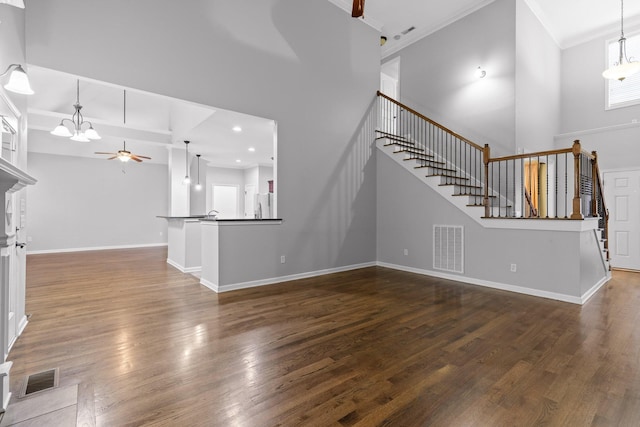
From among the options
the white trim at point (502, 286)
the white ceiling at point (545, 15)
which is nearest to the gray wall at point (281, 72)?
the white ceiling at point (545, 15)

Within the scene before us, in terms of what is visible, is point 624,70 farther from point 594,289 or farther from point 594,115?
point 594,289

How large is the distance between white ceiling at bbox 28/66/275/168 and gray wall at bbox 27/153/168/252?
1.92 ft

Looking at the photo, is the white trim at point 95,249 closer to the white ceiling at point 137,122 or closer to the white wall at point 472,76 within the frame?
the white ceiling at point 137,122

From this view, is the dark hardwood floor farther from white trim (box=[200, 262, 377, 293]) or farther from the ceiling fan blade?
the ceiling fan blade

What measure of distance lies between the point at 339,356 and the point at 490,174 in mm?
5359

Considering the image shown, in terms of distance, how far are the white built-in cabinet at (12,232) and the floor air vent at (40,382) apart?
0.48 ft

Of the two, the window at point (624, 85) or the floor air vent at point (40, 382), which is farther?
the window at point (624, 85)

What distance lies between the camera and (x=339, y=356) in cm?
240

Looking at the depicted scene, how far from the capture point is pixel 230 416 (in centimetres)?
169

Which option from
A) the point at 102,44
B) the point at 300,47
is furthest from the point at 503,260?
the point at 102,44

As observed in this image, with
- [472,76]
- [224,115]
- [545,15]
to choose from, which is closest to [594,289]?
[472,76]

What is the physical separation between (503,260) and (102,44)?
19.2 feet

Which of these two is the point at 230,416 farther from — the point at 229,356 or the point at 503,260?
the point at 503,260

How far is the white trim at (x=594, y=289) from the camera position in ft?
12.8
